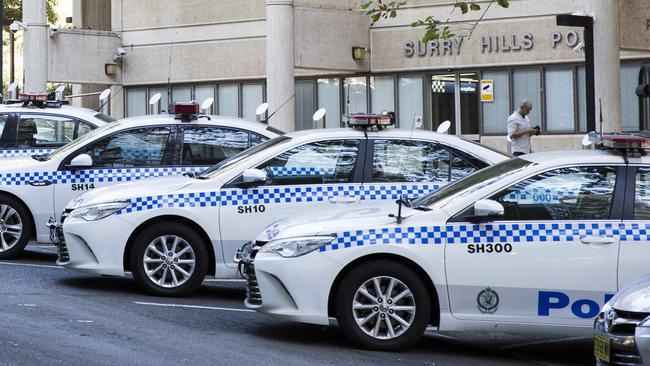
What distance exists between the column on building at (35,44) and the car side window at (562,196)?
24.8 meters

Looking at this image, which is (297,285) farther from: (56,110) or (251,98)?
(251,98)

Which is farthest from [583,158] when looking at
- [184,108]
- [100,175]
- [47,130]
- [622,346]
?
[47,130]

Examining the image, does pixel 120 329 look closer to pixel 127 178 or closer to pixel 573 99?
pixel 127 178

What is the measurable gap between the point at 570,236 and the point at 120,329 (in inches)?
135

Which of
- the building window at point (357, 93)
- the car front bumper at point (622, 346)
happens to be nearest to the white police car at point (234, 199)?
the car front bumper at point (622, 346)

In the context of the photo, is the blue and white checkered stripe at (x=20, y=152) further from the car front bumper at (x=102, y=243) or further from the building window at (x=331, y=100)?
the building window at (x=331, y=100)

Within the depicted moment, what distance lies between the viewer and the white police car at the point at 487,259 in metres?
8.84

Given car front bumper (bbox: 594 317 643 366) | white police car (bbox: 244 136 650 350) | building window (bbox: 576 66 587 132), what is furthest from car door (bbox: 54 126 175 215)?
building window (bbox: 576 66 587 132)

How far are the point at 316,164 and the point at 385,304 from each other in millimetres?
2591

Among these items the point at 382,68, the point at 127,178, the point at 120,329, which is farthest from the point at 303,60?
the point at 120,329

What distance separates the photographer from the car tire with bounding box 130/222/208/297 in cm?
1117

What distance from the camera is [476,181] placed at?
30.7ft

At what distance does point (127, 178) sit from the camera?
13172mm

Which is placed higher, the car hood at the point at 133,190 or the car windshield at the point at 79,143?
the car windshield at the point at 79,143
